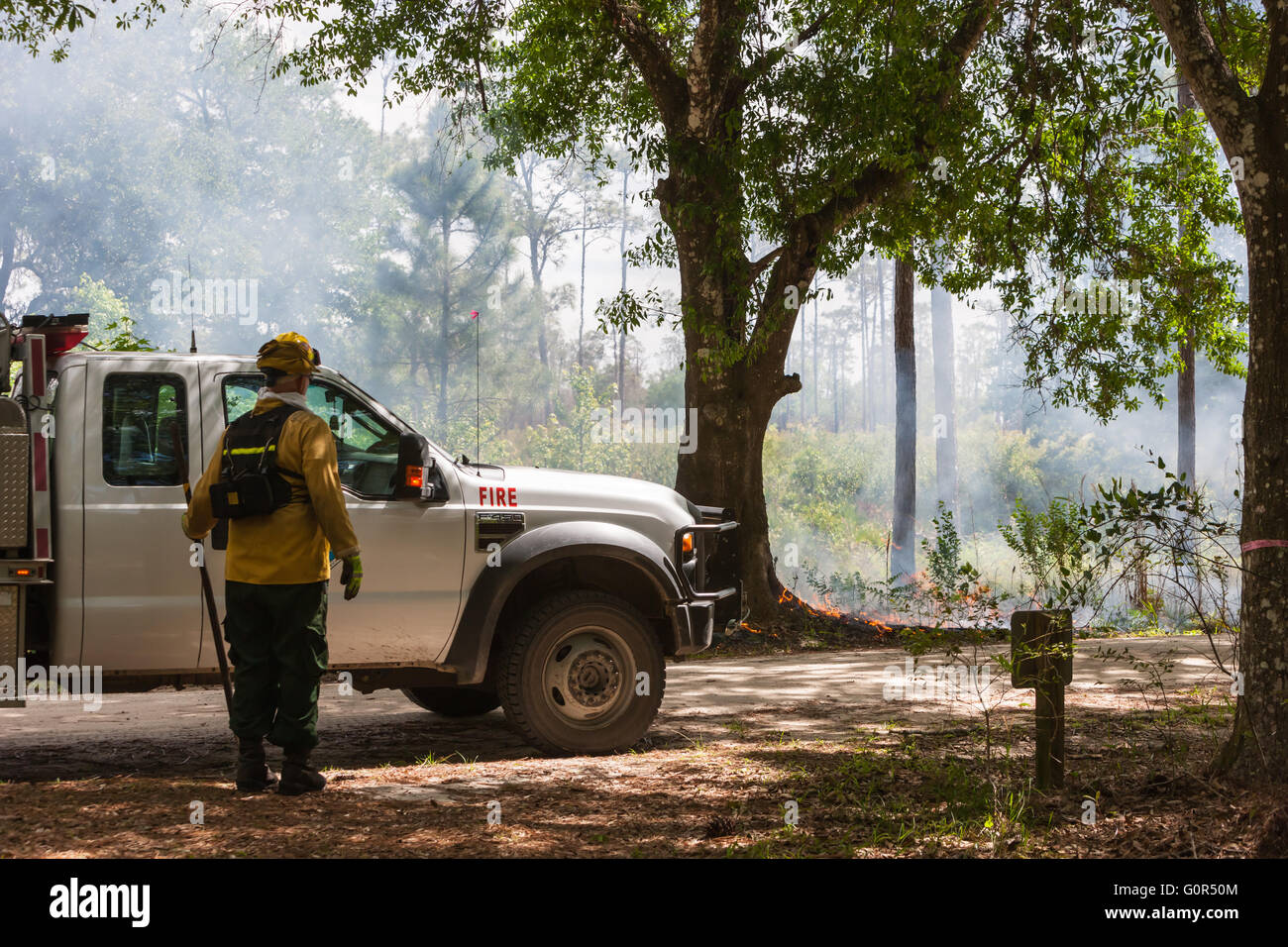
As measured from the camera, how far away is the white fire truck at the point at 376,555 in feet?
19.4

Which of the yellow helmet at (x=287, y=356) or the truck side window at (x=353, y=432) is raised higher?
the yellow helmet at (x=287, y=356)

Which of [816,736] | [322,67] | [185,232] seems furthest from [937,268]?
[185,232]

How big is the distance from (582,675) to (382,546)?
4.37 ft

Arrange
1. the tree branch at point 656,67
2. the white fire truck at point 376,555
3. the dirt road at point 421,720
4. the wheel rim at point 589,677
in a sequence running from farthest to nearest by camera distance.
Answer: the tree branch at point 656,67 < the dirt road at point 421,720 < the wheel rim at point 589,677 < the white fire truck at point 376,555

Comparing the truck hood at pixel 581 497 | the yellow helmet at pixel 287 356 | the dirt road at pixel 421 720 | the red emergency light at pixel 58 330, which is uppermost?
the red emergency light at pixel 58 330

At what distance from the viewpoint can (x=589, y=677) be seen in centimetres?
679

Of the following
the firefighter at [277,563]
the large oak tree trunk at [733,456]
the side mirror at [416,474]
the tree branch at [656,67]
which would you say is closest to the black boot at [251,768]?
the firefighter at [277,563]

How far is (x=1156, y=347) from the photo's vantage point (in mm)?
16203

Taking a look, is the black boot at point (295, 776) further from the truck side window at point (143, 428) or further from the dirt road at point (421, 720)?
the truck side window at point (143, 428)

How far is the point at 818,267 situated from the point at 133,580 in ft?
29.1

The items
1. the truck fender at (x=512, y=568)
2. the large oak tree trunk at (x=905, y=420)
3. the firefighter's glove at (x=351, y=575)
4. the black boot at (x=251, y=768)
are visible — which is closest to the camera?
the firefighter's glove at (x=351, y=575)

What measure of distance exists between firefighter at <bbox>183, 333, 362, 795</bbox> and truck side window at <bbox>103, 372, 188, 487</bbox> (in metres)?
0.60

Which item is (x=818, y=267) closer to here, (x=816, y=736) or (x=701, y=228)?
(x=701, y=228)

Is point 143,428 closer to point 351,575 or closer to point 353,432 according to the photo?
point 353,432
